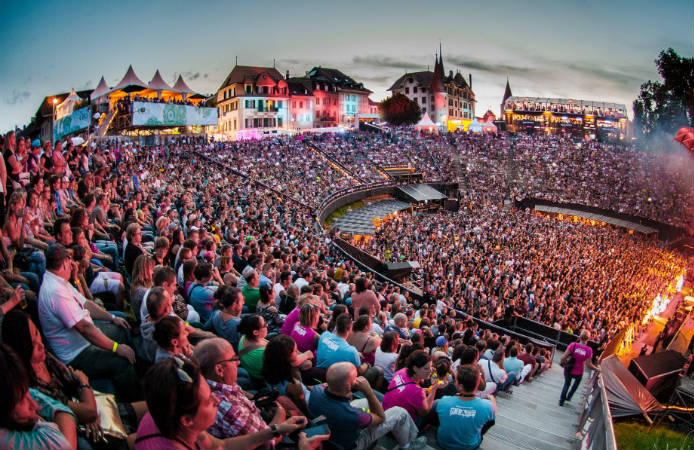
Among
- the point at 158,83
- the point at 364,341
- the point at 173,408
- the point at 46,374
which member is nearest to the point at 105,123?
the point at 158,83

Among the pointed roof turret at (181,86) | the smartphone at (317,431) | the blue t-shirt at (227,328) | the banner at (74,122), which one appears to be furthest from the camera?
the pointed roof turret at (181,86)

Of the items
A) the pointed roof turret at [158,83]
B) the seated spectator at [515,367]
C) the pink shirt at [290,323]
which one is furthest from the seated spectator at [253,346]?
the pointed roof turret at [158,83]

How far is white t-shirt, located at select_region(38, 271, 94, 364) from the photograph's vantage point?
3.91 meters

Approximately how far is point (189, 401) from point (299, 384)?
5.03 feet

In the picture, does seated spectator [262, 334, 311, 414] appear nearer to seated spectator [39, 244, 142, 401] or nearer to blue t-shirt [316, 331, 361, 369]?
blue t-shirt [316, 331, 361, 369]

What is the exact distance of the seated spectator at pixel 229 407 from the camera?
327 centimetres

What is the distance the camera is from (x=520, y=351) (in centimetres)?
1098

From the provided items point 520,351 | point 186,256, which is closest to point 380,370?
point 186,256

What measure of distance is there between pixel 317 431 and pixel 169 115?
32.7m

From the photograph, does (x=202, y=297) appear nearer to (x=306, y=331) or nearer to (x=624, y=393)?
(x=306, y=331)

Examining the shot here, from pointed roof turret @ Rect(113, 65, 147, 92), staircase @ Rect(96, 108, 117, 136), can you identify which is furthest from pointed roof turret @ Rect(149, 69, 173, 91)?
staircase @ Rect(96, 108, 117, 136)

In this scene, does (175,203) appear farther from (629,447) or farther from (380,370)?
(629,447)

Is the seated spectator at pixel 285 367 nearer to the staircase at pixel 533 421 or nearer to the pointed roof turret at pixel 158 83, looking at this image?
the staircase at pixel 533 421

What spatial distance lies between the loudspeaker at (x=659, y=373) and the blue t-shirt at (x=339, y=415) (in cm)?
1514
